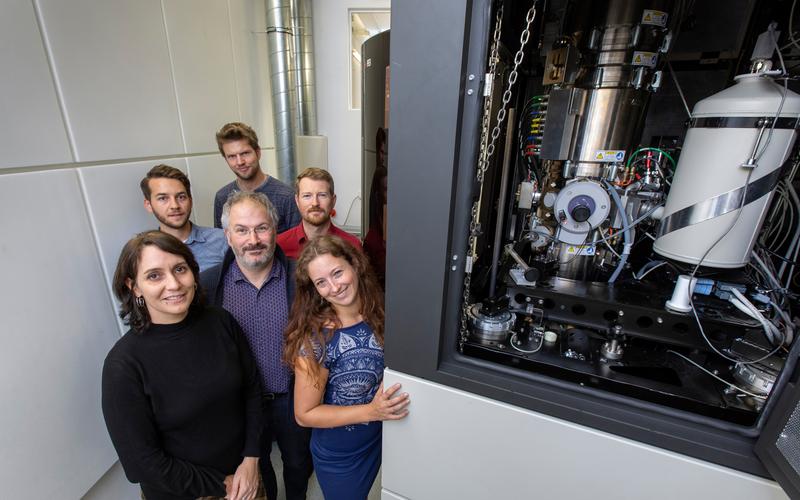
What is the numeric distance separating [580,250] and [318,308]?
0.76 metres

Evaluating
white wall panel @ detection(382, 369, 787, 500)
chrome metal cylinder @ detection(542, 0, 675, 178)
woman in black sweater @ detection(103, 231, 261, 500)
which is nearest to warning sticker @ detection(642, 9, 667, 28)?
chrome metal cylinder @ detection(542, 0, 675, 178)

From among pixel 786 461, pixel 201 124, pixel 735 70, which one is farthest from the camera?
pixel 201 124

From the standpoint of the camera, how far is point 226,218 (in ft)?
3.88

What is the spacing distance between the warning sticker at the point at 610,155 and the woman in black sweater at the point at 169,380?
113 centimetres

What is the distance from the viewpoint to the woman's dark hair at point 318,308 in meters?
0.91

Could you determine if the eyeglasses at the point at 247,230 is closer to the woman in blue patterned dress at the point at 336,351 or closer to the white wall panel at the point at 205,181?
the woman in blue patterned dress at the point at 336,351

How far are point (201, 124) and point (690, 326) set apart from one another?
7.45 ft

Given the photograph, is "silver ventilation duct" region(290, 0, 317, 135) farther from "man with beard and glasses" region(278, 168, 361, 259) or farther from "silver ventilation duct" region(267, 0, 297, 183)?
"man with beard and glasses" region(278, 168, 361, 259)

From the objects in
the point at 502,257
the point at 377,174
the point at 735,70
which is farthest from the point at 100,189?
the point at 735,70

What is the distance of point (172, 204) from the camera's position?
1363 mm

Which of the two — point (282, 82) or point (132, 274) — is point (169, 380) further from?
point (282, 82)

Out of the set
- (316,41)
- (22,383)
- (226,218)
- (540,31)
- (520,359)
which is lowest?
(22,383)

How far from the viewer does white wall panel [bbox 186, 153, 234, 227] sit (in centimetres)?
187

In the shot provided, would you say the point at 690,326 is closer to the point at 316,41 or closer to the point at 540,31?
the point at 540,31
